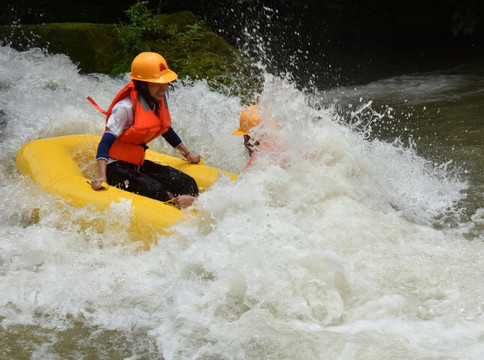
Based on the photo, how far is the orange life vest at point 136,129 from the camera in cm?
414

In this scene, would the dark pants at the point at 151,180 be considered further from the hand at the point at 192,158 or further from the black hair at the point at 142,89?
the black hair at the point at 142,89

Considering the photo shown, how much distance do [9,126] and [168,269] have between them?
334cm

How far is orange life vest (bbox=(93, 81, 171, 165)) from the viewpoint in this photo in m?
4.14

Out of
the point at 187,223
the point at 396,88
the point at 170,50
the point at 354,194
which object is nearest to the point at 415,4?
the point at 396,88

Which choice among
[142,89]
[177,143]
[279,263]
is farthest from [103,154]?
[279,263]

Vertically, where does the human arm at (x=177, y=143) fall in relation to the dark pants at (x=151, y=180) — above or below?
above

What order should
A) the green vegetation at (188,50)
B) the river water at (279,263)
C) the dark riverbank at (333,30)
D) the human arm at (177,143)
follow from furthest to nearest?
1. the dark riverbank at (333,30)
2. the green vegetation at (188,50)
3. the human arm at (177,143)
4. the river water at (279,263)

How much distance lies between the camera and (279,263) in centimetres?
352

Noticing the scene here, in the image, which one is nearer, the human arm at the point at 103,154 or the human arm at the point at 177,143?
the human arm at the point at 103,154

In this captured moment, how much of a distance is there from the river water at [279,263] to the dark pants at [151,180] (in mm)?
336

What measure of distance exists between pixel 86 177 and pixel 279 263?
2.00 metres

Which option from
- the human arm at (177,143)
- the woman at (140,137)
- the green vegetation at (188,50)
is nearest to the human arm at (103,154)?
the woman at (140,137)

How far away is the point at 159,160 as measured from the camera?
4.93m

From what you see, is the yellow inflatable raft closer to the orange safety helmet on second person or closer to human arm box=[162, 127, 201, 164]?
human arm box=[162, 127, 201, 164]
